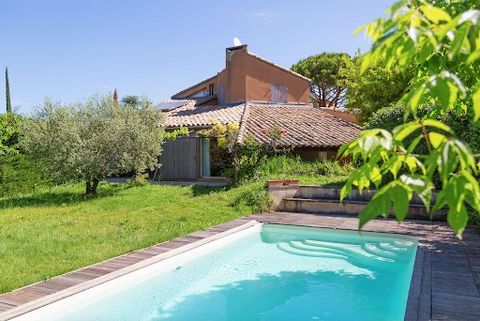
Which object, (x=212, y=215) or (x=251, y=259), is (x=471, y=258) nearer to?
(x=251, y=259)

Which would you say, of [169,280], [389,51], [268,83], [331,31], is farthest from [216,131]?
[389,51]

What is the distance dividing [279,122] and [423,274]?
1884cm

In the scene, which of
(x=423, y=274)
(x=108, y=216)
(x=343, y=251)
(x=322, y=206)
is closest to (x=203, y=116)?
(x=322, y=206)

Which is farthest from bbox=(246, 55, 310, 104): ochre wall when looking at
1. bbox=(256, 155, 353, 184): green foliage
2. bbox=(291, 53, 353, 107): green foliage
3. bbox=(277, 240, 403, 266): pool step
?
bbox=(277, 240, 403, 266): pool step

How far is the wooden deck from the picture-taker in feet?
20.0

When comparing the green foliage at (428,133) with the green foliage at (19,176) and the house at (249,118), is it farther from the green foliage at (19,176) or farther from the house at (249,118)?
the green foliage at (19,176)

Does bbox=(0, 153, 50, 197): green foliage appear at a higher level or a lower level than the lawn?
higher

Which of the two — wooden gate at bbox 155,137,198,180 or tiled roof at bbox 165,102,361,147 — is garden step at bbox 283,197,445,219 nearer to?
tiled roof at bbox 165,102,361,147

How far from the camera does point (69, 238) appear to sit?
35.2ft

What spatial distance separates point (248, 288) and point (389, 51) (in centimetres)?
723

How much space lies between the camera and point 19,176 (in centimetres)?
2091

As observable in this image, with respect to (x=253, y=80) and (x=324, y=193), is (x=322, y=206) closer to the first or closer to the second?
(x=324, y=193)

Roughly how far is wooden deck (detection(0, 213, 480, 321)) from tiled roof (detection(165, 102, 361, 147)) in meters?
10.4

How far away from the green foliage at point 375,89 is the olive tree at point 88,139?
57.1 ft
